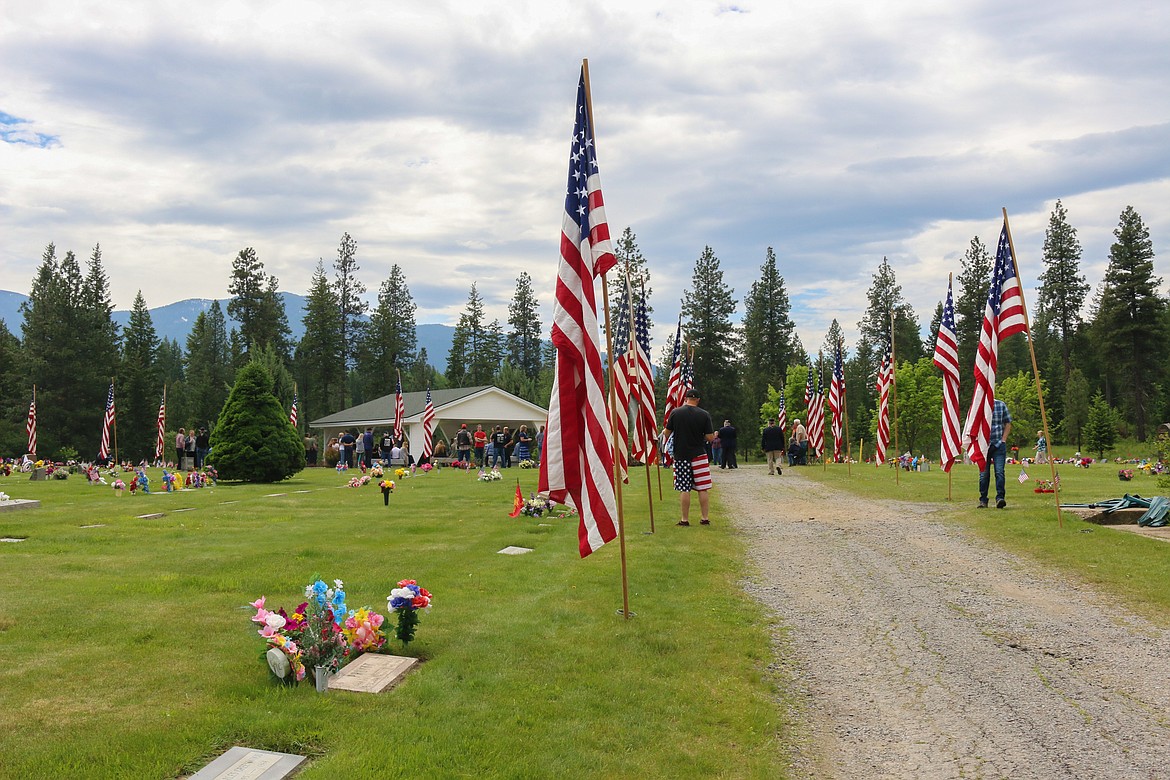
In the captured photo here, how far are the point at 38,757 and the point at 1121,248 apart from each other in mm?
69644

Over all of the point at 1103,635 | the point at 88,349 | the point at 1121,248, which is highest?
the point at 1121,248

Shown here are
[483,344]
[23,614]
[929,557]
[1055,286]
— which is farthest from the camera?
[483,344]

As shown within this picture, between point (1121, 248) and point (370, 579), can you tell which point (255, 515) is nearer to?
point (370, 579)

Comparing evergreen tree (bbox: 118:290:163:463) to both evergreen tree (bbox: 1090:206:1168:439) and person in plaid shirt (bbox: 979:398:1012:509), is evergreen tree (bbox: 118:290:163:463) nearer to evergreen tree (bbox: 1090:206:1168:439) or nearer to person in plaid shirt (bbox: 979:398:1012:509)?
person in plaid shirt (bbox: 979:398:1012:509)

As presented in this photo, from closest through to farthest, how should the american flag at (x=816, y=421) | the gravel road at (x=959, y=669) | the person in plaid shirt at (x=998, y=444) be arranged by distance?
the gravel road at (x=959, y=669), the person in plaid shirt at (x=998, y=444), the american flag at (x=816, y=421)

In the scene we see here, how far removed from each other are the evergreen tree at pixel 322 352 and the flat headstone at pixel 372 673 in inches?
2657

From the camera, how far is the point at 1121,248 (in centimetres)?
5762

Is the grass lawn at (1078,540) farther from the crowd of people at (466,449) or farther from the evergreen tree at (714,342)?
the evergreen tree at (714,342)

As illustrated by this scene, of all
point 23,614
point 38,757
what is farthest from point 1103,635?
point 23,614

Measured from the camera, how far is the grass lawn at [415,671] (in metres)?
3.87

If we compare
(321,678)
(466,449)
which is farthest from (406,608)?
(466,449)

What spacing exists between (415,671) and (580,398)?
2.41 meters

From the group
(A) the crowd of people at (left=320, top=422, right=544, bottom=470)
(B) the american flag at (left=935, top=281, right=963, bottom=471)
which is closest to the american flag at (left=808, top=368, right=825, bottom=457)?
(A) the crowd of people at (left=320, top=422, right=544, bottom=470)

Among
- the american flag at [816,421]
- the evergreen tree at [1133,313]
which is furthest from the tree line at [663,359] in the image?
the american flag at [816,421]
